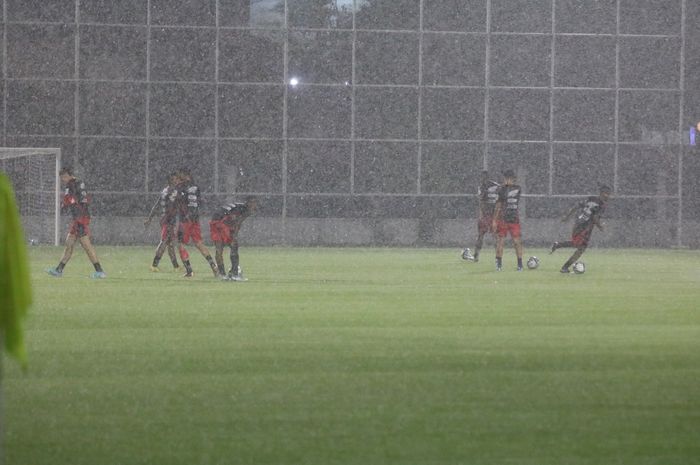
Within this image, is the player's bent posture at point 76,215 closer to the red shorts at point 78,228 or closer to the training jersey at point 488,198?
the red shorts at point 78,228

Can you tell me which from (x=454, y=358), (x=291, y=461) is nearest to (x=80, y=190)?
(x=454, y=358)

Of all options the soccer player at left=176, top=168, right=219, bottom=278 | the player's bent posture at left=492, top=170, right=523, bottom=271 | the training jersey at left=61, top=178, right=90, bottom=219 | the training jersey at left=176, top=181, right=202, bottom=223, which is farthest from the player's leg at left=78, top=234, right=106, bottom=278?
the player's bent posture at left=492, top=170, right=523, bottom=271

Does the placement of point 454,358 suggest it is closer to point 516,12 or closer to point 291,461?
point 291,461

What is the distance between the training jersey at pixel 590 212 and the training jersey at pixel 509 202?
1.49 metres

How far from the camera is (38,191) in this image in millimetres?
44281

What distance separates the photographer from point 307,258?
1380 inches

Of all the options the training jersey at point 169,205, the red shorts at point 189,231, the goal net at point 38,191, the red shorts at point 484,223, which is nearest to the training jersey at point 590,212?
the red shorts at point 484,223

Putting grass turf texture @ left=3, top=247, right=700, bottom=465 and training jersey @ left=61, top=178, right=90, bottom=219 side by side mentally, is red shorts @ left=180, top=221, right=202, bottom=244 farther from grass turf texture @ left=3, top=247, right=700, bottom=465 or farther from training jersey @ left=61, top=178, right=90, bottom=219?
grass turf texture @ left=3, top=247, right=700, bottom=465

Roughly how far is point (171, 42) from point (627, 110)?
16869 mm

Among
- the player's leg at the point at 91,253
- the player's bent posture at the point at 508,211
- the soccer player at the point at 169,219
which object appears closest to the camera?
the player's leg at the point at 91,253

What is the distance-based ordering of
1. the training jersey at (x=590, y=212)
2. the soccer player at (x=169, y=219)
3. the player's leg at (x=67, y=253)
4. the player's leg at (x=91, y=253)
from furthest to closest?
the training jersey at (x=590, y=212), the soccer player at (x=169, y=219), the player's leg at (x=67, y=253), the player's leg at (x=91, y=253)

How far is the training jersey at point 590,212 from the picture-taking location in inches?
1092

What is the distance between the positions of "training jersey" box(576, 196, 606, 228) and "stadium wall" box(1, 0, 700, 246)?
1763cm

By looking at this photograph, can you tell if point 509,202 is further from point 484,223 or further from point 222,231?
point 222,231
